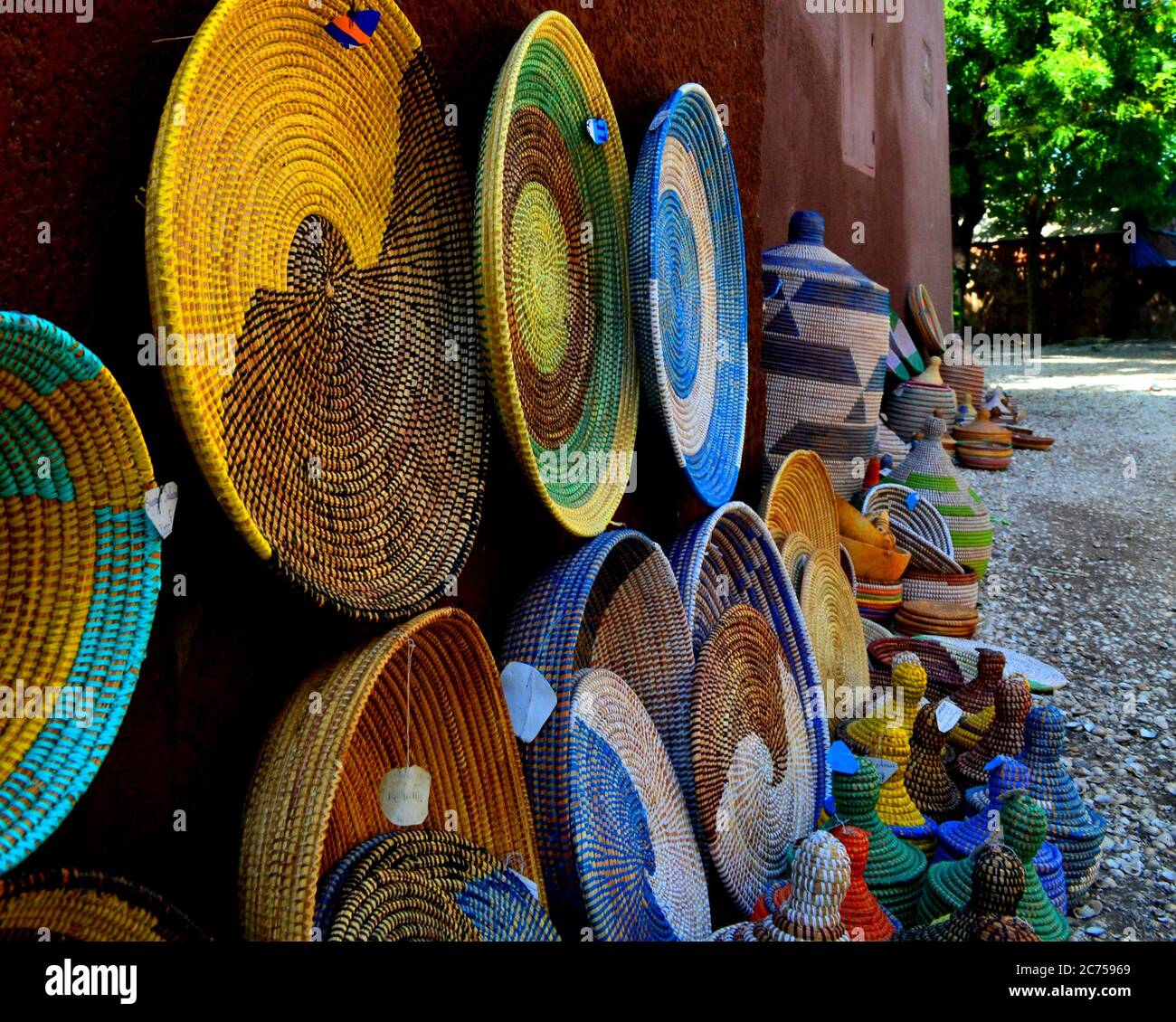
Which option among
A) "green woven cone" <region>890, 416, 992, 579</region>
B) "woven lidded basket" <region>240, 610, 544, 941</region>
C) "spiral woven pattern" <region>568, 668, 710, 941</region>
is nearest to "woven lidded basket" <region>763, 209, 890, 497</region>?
"green woven cone" <region>890, 416, 992, 579</region>

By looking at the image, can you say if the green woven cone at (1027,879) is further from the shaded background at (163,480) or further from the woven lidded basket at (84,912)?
the woven lidded basket at (84,912)

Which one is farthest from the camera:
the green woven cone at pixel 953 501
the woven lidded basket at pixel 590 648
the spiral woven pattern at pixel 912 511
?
the green woven cone at pixel 953 501

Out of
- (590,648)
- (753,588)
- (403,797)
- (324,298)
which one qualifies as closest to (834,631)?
(753,588)

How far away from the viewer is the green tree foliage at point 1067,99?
10625mm

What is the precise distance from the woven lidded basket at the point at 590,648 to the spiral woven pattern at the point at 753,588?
0.15 metres

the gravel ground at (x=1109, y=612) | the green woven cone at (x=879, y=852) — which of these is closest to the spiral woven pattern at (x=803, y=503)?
the green woven cone at (x=879, y=852)

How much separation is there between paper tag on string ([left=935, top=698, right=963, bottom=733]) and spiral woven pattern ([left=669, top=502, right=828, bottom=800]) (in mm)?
304

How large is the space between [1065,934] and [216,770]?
4.64 feet

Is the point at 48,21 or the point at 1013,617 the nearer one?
the point at 48,21

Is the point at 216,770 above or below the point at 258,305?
below

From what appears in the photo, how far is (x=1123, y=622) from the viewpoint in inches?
140

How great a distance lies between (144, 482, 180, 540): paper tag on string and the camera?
2.67ft

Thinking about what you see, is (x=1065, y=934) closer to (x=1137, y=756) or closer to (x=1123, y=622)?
(x=1137, y=756)
